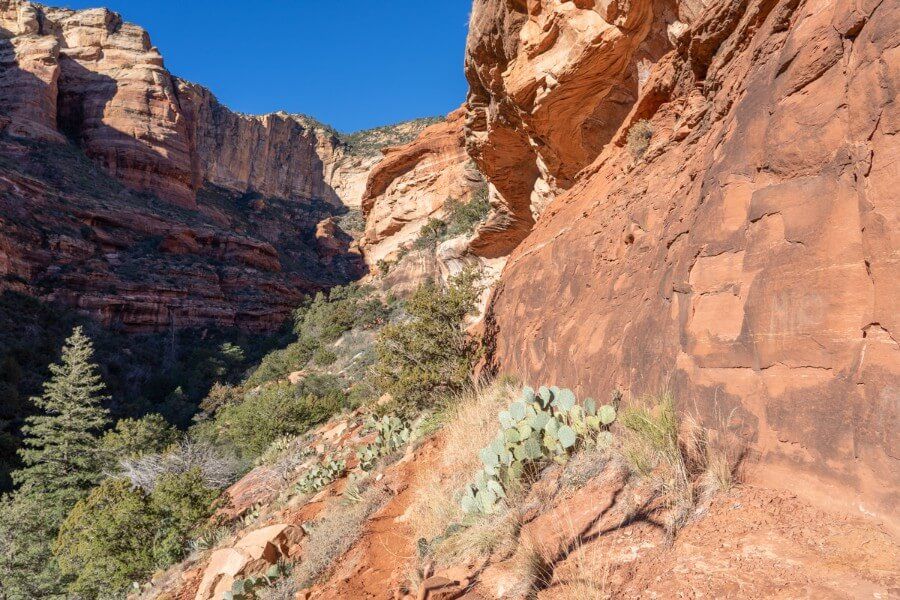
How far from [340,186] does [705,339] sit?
7165 cm

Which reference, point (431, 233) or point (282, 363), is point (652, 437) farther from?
point (431, 233)

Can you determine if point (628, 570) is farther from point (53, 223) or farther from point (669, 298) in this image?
A: point (53, 223)

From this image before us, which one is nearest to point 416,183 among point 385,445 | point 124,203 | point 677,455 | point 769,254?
point 124,203

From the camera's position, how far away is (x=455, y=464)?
15.4 ft

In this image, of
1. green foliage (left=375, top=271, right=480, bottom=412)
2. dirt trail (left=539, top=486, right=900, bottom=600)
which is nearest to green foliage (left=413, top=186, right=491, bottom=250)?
green foliage (left=375, top=271, right=480, bottom=412)

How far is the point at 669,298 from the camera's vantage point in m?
3.48

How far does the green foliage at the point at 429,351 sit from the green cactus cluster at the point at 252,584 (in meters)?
3.70

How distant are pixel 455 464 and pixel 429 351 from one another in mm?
3719

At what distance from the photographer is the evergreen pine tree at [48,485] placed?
852cm

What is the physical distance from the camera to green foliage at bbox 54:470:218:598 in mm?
7133

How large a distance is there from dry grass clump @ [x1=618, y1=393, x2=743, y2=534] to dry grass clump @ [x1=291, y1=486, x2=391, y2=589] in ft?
9.53

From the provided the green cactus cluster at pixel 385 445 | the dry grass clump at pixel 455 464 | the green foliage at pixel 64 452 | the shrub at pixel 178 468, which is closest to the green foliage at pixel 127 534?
the shrub at pixel 178 468

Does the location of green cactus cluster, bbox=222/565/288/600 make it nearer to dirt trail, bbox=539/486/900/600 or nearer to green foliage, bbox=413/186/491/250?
dirt trail, bbox=539/486/900/600

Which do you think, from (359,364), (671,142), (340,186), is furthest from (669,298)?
(340,186)
